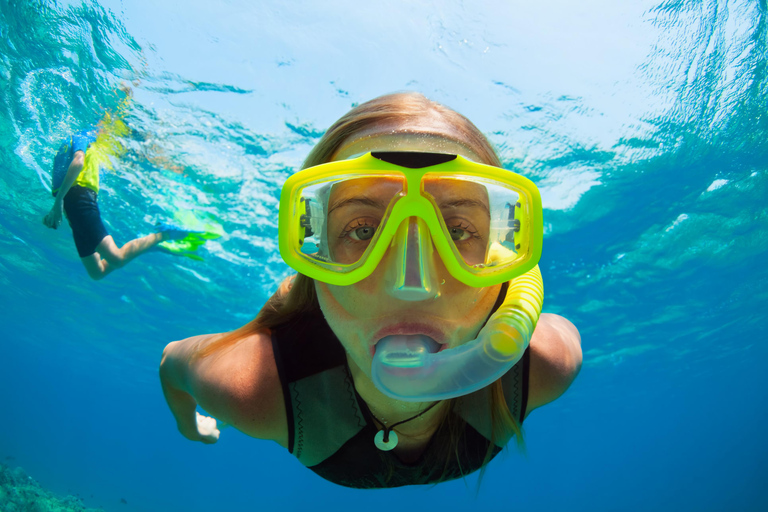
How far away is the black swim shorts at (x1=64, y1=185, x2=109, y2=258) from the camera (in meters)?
8.02

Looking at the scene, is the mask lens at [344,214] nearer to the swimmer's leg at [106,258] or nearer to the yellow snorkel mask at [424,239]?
the yellow snorkel mask at [424,239]

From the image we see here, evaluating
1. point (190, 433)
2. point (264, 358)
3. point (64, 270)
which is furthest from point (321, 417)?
point (64, 270)

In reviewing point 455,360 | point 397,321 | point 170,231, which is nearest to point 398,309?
point 397,321

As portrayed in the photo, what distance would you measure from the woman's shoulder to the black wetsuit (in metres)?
A: 0.12

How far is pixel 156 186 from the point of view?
40.5 ft

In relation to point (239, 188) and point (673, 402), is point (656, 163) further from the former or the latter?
point (673, 402)

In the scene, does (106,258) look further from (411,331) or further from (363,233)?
(411,331)

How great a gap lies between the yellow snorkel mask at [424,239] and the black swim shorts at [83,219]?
8.09 meters

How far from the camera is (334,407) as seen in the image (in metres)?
2.90

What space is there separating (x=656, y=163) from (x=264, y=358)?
494 inches

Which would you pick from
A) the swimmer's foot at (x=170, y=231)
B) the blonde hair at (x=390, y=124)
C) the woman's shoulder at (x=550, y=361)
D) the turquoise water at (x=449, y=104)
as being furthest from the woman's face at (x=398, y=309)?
the swimmer's foot at (x=170, y=231)

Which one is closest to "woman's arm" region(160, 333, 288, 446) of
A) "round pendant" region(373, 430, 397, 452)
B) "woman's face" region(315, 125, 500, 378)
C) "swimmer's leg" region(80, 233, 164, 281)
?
"round pendant" region(373, 430, 397, 452)

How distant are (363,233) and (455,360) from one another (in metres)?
0.83

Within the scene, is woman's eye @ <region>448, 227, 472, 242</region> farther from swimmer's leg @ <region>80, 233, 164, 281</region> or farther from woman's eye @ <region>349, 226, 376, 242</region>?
swimmer's leg @ <region>80, 233, 164, 281</region>
